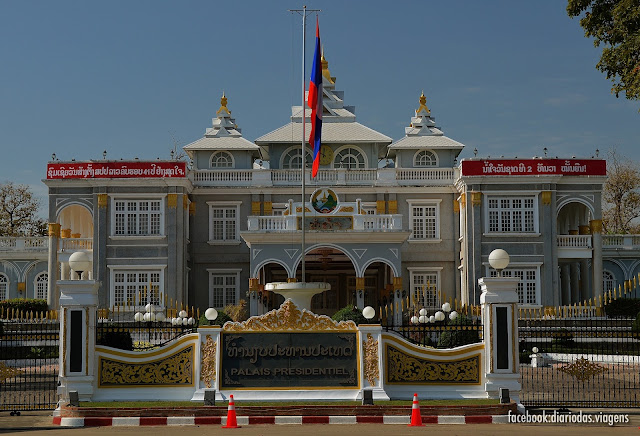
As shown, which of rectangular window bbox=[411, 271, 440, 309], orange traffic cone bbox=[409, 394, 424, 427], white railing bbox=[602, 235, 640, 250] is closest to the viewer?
orange traffic cone bbox=[409, 394, 424, 427]

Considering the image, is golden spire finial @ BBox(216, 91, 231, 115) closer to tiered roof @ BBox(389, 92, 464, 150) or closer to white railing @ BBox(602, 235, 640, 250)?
tiered roof @ BBox(389, 92, 464, 150)

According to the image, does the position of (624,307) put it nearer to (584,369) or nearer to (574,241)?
(574,241)

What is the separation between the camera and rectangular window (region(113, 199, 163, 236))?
38281mm

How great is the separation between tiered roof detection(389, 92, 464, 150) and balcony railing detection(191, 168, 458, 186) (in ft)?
6.66

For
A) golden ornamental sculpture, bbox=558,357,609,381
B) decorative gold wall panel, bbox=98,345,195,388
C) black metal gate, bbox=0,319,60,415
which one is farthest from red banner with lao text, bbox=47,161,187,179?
golden ornamental sculpture, bbox=558,357,609,381

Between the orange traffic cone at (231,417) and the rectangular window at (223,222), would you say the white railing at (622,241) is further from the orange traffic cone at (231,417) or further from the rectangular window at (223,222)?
the orange traffic cone at (231,417)

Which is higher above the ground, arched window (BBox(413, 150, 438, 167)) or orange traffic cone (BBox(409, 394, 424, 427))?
arched window (BBox(413, 150, 438, 167))

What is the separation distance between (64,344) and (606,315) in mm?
25564

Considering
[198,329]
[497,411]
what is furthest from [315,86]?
[497,411]

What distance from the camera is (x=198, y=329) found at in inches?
656

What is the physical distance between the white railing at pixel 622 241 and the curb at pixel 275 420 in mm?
31796

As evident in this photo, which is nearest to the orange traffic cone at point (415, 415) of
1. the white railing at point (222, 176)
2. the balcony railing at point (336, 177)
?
the balcony railing at point (336, 177)

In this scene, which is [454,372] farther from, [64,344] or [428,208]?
[428,208]

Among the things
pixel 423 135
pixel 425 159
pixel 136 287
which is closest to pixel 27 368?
pixel 136 287
